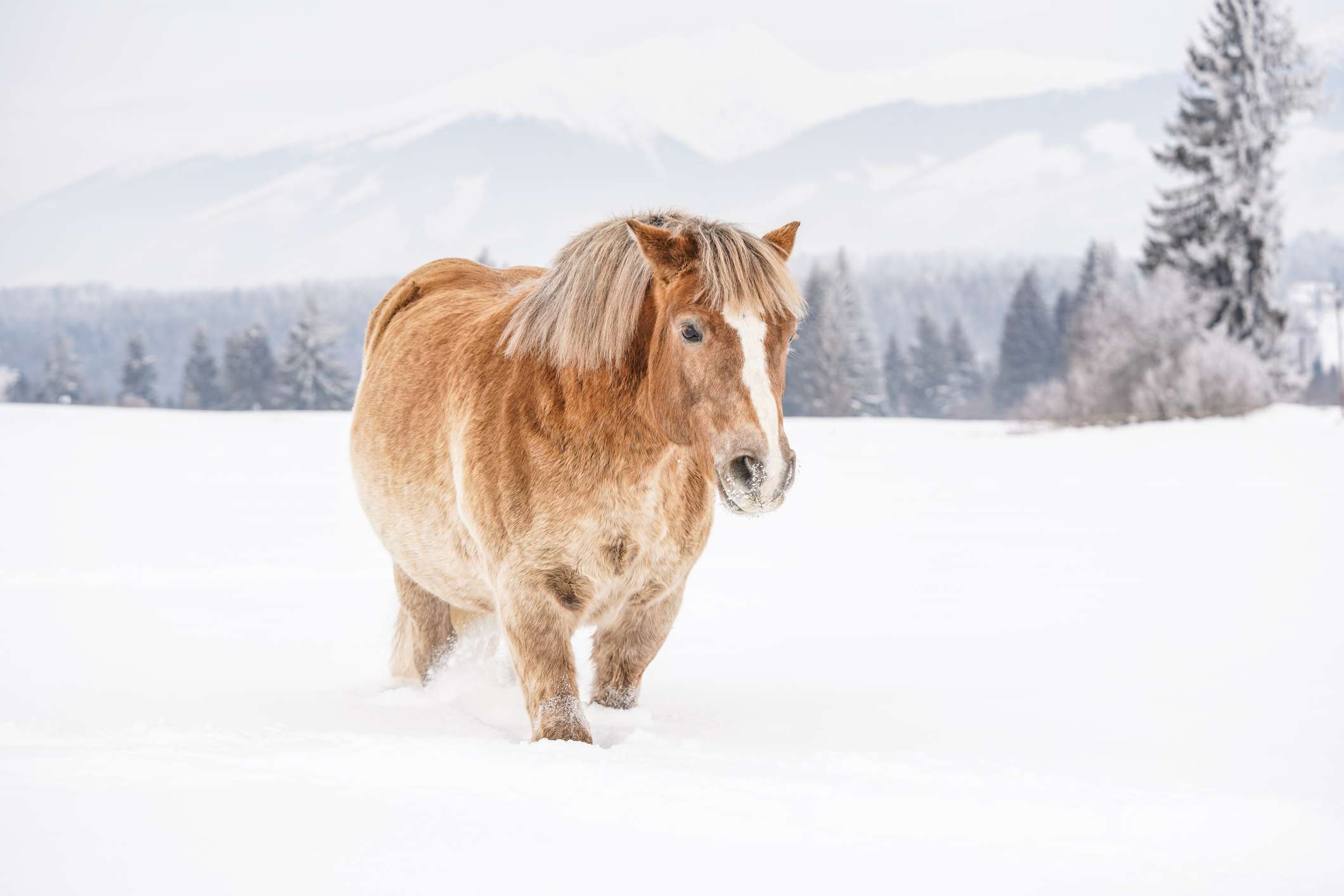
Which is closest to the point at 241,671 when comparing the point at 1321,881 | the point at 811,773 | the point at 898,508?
the point at 811,773

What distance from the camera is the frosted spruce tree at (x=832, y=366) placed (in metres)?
45.8

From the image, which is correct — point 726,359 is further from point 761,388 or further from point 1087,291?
point 1087,291

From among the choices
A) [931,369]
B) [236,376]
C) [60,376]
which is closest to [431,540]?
[236,376]

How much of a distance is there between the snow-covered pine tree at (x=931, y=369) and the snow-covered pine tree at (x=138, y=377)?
37.8 m

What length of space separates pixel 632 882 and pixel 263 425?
25.9m

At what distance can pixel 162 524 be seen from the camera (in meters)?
12.6

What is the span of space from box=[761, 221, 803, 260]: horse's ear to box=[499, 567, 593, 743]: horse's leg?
4.51 ft

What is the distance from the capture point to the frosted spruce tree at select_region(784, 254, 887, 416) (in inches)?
1801

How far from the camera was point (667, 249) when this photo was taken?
3.72 metres

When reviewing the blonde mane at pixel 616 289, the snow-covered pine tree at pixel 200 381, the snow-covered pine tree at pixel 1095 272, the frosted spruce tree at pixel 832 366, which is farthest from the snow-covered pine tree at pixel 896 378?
the blonde mane at pixel 616 289

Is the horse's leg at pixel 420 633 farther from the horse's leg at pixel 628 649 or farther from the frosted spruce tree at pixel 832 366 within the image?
the frosted spruce tree at pixel 832 366

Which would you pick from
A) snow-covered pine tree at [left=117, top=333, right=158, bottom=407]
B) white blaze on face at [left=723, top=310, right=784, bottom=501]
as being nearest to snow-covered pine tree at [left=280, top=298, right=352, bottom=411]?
snow-covered pine tree at [left=117, top=333, right=158, bottom=407]

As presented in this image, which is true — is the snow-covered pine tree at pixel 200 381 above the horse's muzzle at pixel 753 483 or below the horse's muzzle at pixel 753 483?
below

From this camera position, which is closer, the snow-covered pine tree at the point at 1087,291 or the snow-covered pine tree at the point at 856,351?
the snow-covered pine tree at the point at 856,351
